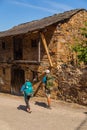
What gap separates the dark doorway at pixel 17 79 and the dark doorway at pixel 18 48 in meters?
0.98

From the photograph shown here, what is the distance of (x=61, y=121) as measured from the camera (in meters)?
11.6

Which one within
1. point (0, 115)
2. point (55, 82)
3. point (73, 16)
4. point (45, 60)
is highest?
point (73, 16)

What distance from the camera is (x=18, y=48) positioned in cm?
2048

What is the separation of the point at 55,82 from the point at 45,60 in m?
1.81

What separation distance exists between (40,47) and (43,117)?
6908 millimetres

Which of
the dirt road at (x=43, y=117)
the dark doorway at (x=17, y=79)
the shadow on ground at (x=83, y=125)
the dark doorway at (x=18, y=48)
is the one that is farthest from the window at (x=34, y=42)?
the shadow on ground at (x=83, y=125)

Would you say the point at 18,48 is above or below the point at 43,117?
above

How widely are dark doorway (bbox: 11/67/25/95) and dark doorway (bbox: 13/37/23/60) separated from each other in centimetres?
98

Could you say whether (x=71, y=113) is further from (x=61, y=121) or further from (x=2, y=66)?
(x=2, y=66)

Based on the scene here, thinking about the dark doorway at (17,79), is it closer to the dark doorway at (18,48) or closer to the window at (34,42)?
the dark doorway at (18,48)

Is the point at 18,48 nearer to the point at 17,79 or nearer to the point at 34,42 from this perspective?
the point at 34,42

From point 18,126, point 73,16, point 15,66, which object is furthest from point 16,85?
point 18,126

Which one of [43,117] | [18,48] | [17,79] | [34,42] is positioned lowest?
[43,117]

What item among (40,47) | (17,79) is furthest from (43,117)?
(17,79)
